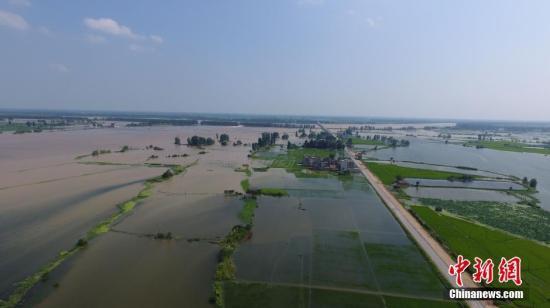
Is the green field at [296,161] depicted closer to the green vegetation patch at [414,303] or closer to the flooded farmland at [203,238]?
the flooded farmland at [203,238]

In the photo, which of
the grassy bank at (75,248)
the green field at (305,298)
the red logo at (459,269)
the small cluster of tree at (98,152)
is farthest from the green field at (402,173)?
the small cluster of tree at (98,152)

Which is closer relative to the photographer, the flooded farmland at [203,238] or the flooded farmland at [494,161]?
the flooded farmland at [203,238]

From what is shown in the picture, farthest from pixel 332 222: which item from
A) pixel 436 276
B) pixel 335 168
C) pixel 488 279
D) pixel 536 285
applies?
pixel 335 168

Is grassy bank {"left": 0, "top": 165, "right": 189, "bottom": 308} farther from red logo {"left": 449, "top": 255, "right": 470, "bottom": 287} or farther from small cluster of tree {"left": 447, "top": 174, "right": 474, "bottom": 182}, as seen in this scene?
small cluster of tree {"left": 447, "top": 174, "right": 474, "bottom": 182}

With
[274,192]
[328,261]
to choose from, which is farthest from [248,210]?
[328,261]

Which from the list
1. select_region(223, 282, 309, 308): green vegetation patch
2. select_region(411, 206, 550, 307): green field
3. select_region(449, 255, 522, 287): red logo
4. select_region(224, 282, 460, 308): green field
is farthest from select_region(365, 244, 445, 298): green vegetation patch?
select_region(223, 282, 309, 308): green vegetation patch

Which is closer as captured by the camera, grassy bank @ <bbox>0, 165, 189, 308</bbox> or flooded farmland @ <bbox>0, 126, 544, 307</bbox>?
grassy bank @ <bbox>0, 165, 189, 308</bbox>
